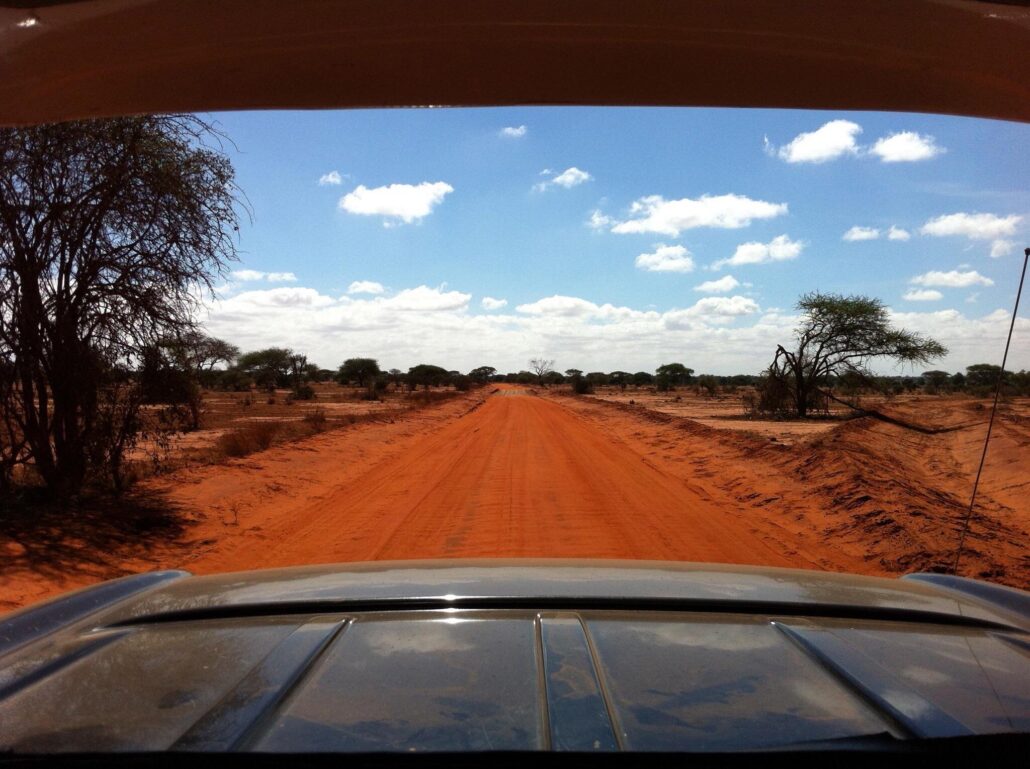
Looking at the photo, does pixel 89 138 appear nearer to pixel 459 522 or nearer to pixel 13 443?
pixel 13 443

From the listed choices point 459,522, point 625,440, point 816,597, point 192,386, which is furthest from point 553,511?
point 625,440

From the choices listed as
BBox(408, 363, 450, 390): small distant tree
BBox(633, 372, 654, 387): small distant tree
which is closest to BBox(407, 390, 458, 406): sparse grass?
BBox(408, 363, 450, 390): small distant tree

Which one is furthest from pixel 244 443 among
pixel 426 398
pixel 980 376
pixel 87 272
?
pixel 980 376

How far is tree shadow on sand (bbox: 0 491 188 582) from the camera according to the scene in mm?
8758

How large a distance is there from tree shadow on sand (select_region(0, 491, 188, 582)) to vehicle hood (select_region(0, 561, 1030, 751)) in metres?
6.60

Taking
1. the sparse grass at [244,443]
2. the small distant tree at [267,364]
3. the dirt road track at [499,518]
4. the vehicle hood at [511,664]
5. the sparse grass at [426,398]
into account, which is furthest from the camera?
the small distant tree at [267,364]

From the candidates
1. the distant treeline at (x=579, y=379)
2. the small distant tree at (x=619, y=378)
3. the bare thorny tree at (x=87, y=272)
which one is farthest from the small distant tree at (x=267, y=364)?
the bare thorny tree at (x=87, y=272)

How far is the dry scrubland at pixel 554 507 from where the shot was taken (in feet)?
29.9

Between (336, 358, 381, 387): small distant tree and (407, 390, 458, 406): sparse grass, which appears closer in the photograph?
(407, 390, 458, 406): sparse grass

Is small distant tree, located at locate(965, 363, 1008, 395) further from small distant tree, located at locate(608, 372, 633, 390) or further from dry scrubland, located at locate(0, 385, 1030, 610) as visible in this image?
small distant tree, located at locate(608, 372, 633, 390)

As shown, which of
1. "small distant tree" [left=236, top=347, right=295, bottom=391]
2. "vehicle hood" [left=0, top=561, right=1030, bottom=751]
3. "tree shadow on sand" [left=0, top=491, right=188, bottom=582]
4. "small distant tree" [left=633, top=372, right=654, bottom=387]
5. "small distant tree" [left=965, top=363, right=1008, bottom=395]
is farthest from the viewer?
"small distant tree" [left=633, top=372, right=654, bottom=387]

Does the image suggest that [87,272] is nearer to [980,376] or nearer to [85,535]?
[85,535]

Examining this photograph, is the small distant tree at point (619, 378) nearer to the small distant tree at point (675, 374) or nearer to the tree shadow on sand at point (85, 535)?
the small distant tree at point (675, 374)

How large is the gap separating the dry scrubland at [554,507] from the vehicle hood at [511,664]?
19.4 ft
